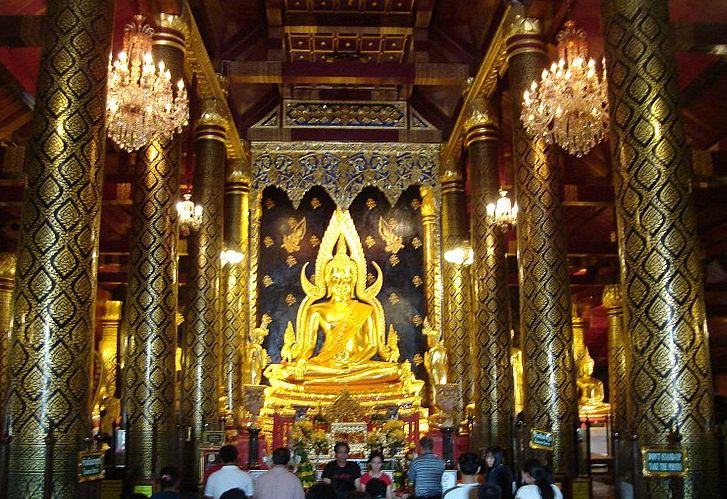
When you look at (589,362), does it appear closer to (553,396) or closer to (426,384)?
(426,384)

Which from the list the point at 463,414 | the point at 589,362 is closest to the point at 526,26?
the point at 463,414

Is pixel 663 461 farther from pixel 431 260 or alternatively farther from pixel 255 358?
pixel 431 260

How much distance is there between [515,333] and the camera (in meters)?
17.6

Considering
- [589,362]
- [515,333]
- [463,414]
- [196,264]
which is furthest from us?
[515,333]

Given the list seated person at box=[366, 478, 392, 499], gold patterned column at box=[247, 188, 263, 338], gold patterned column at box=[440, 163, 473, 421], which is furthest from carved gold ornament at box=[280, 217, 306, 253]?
seated person at box=[366, 478, 392, 499]

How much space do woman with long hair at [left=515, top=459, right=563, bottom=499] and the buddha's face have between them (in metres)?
9.91

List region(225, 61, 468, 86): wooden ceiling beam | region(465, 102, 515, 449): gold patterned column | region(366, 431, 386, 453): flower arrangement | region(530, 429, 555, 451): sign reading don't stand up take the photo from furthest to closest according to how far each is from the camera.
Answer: region(225, 61, 468, 86): wooden ceiling beam < region(465, 102, 515, 449): gold patterned column < region(366, 431, 386, 453): flower arrangement < region(530, 429, 555, 451): sign reading don't stand up take the photo

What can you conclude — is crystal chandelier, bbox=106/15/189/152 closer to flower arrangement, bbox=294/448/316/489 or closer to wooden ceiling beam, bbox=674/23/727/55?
flower arrangement, bbox=294/448/316/489

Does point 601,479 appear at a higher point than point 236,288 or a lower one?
lower

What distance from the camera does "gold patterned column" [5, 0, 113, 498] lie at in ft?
14.9

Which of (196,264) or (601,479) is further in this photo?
(601,479)

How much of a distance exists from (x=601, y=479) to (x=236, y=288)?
6.51m

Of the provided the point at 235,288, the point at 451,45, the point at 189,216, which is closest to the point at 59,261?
the point at 189,216

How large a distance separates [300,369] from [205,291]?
3521mm
